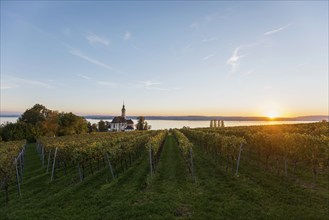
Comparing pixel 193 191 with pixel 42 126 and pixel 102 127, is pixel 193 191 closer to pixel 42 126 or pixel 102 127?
pixel 42 126

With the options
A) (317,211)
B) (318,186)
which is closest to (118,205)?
(317,211)

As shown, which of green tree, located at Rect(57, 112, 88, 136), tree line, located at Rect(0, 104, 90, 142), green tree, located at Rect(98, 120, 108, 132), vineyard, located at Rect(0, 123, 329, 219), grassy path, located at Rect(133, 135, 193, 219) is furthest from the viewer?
green tree, located at Rect(98, 120, 108, 132)

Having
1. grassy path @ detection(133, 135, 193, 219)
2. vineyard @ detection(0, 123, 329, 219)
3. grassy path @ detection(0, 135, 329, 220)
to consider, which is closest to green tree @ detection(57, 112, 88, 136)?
vineyard @ detection(0, 123, 329, 219)

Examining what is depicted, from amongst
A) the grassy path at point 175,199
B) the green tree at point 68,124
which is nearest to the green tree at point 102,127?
the green tree at point 68,124

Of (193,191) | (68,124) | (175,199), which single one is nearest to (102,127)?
(68,124)

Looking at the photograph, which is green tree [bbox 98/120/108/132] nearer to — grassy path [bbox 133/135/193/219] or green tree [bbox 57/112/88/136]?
green tree [bbox 57/112/88/136]

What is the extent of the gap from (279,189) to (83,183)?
10794mm

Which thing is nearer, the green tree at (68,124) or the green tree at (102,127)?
the green tree at (68,124)

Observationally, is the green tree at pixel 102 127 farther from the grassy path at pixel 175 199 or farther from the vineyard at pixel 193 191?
the grassy path at pixel 175 199

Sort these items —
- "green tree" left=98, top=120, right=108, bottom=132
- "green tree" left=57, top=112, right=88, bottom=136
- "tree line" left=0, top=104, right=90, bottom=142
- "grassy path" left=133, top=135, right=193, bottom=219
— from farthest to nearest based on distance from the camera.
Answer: "green tree" left=98, top=120, right=108, bottom=132, "green tree" left=57, top=112, right=88, bottom=136, "tree line" left=0, top=104, right=90, bottom=142, "grassy path" left=133, top=135, right=193, bottom=219

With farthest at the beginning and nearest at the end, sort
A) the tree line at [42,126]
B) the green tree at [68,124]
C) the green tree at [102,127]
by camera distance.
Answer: the green tree at [102,127] → the green tree at [68,124] → the tree line at [42,126]

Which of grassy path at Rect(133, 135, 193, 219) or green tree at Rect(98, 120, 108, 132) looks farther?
green tree at Rect(98, 120, 108, 132)

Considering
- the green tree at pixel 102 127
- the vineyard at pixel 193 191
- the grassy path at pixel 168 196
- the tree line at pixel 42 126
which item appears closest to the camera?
the grassy path at pixel 168 196

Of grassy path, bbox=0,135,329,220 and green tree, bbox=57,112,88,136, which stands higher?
green tree, bbox=57,112,88,136
